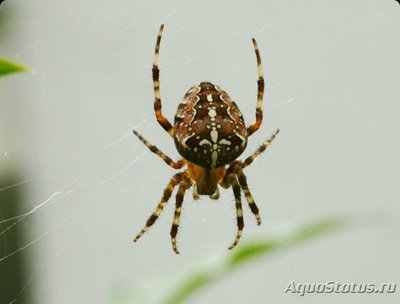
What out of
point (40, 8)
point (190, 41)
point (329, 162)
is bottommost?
point (329, 162)

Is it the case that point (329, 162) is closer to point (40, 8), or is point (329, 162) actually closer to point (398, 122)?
point (398, 122)

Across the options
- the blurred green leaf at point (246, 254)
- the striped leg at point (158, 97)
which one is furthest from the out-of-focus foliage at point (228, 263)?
the striped leg at point (158, 97)

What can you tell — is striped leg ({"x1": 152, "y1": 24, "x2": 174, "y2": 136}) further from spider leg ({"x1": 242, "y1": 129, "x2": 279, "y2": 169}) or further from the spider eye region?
spider leg ({"x1": 242, "y1": 129, "x2": 279, "y2": 169})

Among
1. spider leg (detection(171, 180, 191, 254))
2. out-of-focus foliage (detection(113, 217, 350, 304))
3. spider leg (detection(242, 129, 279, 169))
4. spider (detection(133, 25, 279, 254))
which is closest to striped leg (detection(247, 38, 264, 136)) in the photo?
spider (detection(133, 25, 279, 254))

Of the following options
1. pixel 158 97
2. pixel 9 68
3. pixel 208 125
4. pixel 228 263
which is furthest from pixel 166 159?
pixel 9 68

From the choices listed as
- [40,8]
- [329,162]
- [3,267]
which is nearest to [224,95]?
[40,8]
